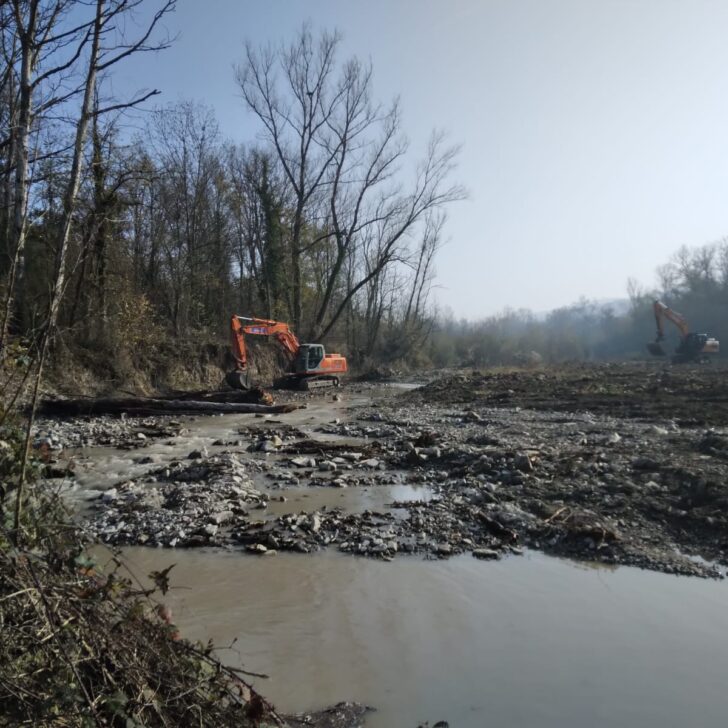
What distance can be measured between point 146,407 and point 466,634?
41.3 ft

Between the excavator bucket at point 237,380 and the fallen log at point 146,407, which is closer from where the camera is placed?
the fallen log at point 146,407

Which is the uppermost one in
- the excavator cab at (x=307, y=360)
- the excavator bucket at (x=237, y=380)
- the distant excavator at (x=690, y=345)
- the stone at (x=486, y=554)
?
the distant excavator at (x=690, y=345)

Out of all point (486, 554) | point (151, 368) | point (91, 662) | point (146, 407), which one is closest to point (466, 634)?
point (486, 554)

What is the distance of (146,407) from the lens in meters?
15.2

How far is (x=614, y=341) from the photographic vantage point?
67.2 metres

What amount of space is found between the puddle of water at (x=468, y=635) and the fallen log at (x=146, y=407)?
31.9 feet

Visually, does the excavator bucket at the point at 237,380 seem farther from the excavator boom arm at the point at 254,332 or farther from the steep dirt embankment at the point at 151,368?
the steep dirt embankment at the point at 151,368

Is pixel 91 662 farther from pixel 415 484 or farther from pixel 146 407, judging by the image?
pixel 146 407

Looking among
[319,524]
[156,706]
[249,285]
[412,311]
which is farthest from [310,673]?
[412,311]

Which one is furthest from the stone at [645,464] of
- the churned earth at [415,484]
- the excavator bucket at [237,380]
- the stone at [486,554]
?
the excavator bucket at [237,380]

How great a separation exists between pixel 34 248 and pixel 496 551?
15.5 m

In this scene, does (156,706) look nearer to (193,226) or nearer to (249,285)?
(193,226)

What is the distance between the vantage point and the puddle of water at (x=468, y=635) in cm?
346

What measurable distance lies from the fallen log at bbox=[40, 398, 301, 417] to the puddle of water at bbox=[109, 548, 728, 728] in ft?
31.9
